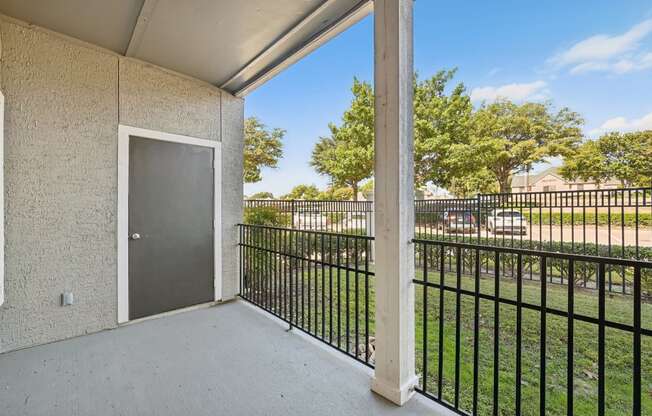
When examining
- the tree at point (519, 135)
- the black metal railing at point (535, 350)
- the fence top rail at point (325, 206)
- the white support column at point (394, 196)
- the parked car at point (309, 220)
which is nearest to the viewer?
the black metal railing at point (535, 350)

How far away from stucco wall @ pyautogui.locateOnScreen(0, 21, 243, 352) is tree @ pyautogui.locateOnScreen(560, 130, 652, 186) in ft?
23.3

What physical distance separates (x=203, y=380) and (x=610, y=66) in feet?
24.9

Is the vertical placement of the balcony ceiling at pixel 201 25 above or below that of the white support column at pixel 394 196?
above

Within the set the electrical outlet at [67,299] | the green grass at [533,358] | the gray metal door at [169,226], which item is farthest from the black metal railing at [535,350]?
the electrical outlet at [67,299]

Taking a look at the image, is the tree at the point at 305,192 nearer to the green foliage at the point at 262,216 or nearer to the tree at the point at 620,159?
the green foliage at the point at 262,216

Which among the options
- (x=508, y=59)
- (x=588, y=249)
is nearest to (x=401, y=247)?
(x=588, y=249)

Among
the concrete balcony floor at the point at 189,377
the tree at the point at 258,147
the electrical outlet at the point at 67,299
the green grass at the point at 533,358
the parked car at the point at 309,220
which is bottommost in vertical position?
the green grass at the point at 533,358

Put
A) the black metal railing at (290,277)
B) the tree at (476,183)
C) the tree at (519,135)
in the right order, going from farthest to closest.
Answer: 1. the tree at (476,183)
2. the tree at (519,135)
3. the black metal railing at (290,277)

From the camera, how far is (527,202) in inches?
177

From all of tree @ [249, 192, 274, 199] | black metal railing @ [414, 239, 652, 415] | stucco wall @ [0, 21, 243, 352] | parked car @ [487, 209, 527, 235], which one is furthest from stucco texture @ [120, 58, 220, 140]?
tree @ [249, 192, 274, 199]

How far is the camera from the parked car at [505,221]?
4.78 m

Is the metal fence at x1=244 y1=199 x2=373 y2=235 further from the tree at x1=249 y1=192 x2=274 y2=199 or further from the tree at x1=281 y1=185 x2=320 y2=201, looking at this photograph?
the tree at x1=281 y1=185 x2=320 y2=201

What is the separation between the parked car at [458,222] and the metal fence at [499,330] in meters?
1.38

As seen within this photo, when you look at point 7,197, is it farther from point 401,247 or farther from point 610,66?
point 610,66
